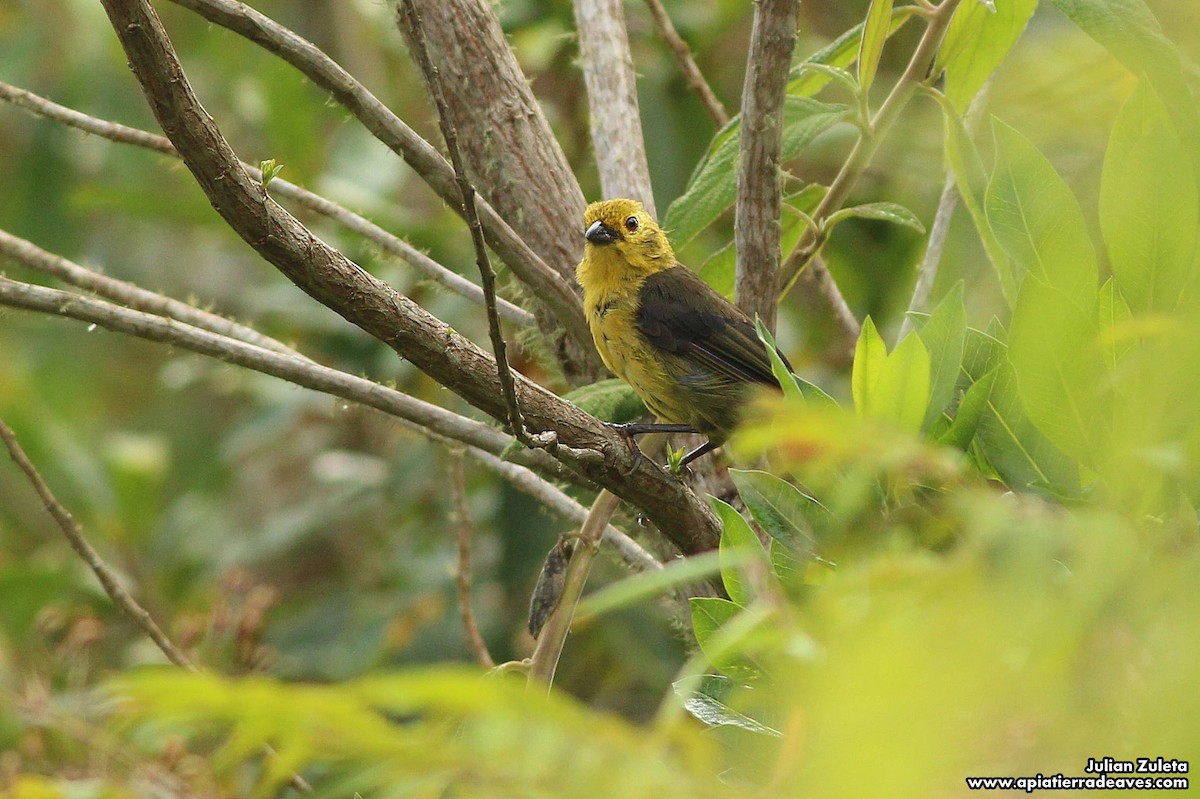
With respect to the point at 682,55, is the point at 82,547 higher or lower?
lower

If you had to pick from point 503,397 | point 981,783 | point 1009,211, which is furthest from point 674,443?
point 981,783

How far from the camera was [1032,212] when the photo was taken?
1861 mm

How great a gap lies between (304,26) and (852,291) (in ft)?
13.0

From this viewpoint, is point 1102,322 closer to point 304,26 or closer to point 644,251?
point 644,251

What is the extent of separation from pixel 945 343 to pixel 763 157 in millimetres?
919

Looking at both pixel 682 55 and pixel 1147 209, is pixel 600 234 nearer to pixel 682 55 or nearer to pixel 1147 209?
pixel 682 55

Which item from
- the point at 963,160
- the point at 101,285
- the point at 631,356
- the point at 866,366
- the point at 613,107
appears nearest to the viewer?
the point at 866,366

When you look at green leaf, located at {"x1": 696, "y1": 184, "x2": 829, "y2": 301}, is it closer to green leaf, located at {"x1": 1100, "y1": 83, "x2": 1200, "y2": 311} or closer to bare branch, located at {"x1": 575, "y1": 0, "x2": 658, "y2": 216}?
bare branch, located at {"x1": 575, "y1": 0, "x2": 658, "y2": 216}

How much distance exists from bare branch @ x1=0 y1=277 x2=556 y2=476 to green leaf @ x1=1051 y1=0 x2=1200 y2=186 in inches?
52.3

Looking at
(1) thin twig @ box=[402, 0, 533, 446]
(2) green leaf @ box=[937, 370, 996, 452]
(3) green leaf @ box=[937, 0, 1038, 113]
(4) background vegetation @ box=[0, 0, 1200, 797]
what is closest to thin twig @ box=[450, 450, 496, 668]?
(4) background vegetation @ box=[0, 0, 1200, 797]

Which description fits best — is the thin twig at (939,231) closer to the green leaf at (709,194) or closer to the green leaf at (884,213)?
the green leaf at (884,213)

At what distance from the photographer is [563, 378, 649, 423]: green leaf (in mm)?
2844

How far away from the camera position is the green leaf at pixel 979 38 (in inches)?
100

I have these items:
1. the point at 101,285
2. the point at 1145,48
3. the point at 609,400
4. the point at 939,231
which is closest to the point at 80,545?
the point at 101,285
